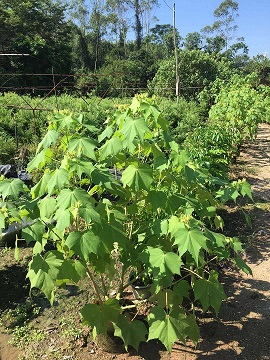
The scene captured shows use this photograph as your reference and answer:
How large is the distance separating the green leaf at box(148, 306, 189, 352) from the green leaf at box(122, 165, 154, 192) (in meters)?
0.81

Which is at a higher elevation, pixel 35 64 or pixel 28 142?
pixel 35 64

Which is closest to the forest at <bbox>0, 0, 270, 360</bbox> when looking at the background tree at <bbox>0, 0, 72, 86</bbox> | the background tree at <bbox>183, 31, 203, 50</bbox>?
the background tree at <bbox>0, 0, 72, 86</bbox>

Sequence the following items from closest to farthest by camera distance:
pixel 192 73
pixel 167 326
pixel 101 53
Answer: pixel 167 326 → pixel 192 73 → pixel 101 53

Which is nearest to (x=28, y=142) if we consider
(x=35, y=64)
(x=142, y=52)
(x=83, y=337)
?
(x=83, y=337)

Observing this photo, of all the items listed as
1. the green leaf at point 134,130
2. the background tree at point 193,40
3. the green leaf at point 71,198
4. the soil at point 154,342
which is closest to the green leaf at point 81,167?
the green leaf at point 71,198

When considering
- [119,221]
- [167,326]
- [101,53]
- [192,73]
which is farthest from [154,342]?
[101,53]

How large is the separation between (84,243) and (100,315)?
0.66 meters

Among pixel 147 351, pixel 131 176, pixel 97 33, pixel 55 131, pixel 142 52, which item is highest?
pixel 97 33

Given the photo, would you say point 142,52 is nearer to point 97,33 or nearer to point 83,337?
point 97,33

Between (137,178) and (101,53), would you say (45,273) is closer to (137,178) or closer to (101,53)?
(137,178)

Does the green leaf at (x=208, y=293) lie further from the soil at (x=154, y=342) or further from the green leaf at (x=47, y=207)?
the green leaf at (x=47, y=207)

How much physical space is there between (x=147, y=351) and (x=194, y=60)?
576 inches

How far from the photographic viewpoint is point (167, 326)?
2.09m

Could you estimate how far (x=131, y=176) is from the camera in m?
2.07
